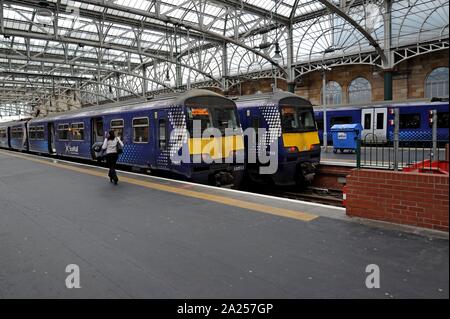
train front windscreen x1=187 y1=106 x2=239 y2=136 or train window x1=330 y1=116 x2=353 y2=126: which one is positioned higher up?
train window x1=330 y1=116 x2=353 y2=126

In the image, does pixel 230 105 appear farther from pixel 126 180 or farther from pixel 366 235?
pixel 366 235

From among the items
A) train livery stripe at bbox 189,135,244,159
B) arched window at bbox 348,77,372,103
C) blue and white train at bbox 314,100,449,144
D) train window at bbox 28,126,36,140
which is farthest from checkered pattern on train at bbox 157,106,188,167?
arched window at bbox 348,77,372,103

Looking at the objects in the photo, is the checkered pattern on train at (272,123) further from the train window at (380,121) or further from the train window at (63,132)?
Result: the train window at (380,121)

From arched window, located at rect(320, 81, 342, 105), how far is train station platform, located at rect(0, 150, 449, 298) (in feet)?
80.0

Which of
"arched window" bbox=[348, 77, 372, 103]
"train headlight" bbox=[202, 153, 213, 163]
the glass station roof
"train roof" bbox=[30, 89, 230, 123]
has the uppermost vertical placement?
the glass station roof

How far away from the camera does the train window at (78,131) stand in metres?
15.9

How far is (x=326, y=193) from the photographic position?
1164 centimetres

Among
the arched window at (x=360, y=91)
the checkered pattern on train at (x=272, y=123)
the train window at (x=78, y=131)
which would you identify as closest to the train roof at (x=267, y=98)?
the checkered pattern on train at (x=272, y=123)

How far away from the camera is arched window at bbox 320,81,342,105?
2893 cm

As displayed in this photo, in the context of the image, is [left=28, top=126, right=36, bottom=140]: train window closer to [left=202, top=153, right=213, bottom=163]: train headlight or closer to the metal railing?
[left=202, top=153, right=213, bottom=163]: train headlight

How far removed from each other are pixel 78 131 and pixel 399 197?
584 inches

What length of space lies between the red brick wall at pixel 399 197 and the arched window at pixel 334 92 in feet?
82.7
